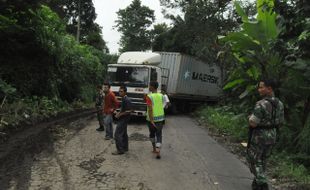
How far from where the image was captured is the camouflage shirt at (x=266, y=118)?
21.6ft

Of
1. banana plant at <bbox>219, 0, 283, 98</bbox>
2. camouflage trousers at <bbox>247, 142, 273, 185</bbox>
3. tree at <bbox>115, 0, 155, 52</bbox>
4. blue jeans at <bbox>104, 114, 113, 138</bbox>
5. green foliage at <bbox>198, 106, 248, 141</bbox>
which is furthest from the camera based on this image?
tree at <bbox>115, 0, 155, 52</bbox>

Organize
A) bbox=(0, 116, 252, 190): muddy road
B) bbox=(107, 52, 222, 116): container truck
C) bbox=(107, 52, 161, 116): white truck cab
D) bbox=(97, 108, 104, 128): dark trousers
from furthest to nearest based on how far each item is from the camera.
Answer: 1. bbox=(107, 52, 222, 116): container truck
2. bbox=(107, 52, 161, 116): white truck cab
3. bbox=(97, 108, 104, 128): dark trousers
4. bbox=(0, 116, 252, 190): muddy road

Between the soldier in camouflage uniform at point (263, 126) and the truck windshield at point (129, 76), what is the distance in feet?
31.7

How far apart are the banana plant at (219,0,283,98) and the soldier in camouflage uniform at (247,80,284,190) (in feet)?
13.9

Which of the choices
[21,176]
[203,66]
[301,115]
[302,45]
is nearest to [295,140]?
[301,115]

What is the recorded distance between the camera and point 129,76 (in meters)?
16.6

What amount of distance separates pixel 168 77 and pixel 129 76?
19.7 feet

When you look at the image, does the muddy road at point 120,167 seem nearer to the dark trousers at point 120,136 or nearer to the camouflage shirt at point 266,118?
the dark trousers at point 120,136

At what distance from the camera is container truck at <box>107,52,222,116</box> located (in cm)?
1641

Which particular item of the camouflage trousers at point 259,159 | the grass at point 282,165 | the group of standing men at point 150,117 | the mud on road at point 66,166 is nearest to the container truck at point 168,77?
the grass at point 282,165

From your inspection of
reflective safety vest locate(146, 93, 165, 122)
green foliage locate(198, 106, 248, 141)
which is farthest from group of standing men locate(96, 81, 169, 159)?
green foliage locate(198, 106, 248, 141)

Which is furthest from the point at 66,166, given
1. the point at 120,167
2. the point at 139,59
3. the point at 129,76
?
the point at 139,59

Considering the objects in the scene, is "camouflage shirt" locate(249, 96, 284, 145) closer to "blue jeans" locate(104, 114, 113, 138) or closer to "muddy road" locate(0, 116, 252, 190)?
"muddy road" locate(0, 116, 252, 190)

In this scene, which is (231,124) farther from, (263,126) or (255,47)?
(263,126)
